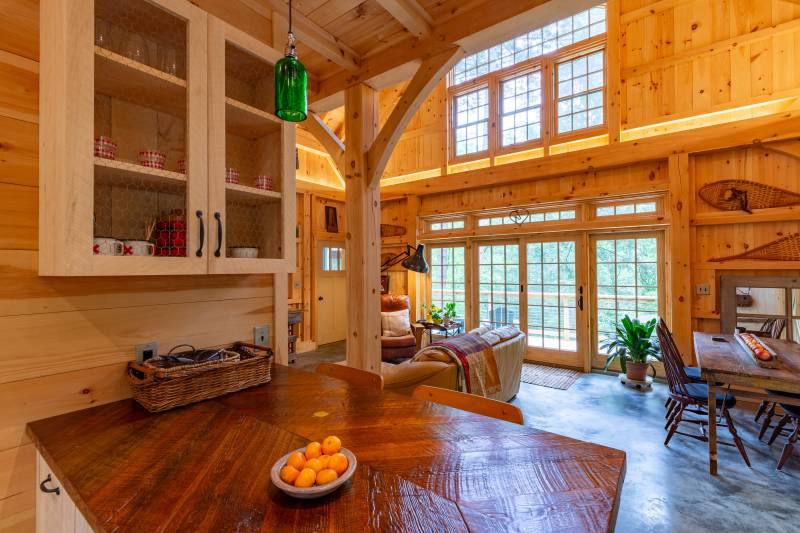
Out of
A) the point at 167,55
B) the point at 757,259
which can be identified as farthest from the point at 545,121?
the point at 167,55

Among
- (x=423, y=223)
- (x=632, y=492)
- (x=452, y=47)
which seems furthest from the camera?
(x=423, y=223)

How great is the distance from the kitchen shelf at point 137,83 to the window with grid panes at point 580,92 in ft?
16.3

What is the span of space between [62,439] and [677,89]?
5779mm

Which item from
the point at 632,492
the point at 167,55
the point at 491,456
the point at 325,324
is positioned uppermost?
the point at 167,55

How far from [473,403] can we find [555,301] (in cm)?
435

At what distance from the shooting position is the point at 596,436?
3.12m

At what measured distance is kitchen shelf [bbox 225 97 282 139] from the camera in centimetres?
145

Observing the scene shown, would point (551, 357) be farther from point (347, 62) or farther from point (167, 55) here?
point (167, 55)

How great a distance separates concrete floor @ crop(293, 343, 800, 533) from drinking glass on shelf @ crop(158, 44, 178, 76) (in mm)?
3008

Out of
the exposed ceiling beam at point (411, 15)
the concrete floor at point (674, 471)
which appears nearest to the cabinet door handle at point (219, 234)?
the exposed ceiling beam at point (411, 15)

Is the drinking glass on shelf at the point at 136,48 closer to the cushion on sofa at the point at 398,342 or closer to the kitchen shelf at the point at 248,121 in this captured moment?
the kitchen shelf at the point at 248,121

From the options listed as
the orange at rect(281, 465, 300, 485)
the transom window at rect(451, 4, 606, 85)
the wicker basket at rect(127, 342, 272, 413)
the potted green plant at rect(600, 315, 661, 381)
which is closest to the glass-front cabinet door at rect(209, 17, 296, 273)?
the wicker basket at rect(127, 342, 272, 413)

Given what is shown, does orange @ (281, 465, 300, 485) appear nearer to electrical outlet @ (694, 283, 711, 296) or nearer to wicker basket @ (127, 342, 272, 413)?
wicker basket @ (127, 342, 272, 413)

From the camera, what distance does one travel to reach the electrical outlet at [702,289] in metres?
3.98
